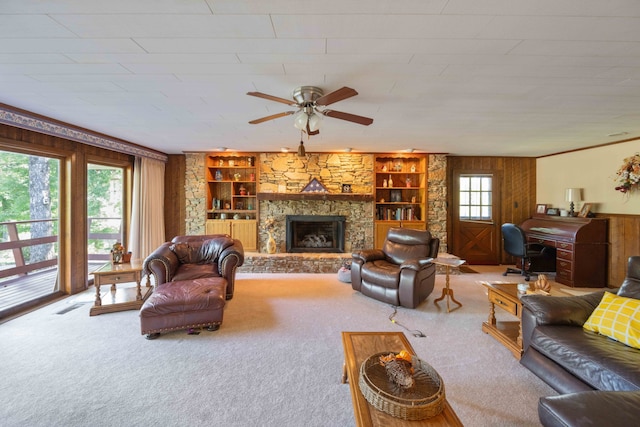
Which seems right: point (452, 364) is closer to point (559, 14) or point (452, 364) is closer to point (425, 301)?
point (425, 301)

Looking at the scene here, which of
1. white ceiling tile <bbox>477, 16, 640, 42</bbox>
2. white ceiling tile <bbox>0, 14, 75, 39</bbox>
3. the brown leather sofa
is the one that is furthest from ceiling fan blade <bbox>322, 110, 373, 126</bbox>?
the brown leather sofa

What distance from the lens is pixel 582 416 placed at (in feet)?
3.89

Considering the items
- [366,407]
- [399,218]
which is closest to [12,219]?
[366,407]

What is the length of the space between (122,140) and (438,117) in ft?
17.0

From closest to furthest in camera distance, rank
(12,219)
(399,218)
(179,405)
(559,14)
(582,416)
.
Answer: (582,416) → (559,14) → (179,405) → (12,219) → (399,218)

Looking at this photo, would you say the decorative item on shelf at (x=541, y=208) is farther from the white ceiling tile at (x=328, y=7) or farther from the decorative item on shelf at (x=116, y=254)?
the decorative item on shelf at (x=116, y=254)

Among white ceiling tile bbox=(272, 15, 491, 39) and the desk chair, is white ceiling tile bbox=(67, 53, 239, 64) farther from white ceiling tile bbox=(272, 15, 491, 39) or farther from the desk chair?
the desk chair

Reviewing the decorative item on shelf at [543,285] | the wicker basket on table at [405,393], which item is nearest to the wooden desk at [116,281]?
the wicker basket on table at [405,393]

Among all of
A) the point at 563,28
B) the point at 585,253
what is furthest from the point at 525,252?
the point at 563,28

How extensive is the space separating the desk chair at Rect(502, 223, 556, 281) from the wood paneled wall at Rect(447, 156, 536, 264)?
0.74 meters

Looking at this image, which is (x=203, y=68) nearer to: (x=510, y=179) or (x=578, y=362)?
(x=578, y=362)

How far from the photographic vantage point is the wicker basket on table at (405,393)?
128 cm

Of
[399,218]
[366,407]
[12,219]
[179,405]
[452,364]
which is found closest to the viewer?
[366,407]

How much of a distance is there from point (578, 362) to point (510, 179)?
5452mm
